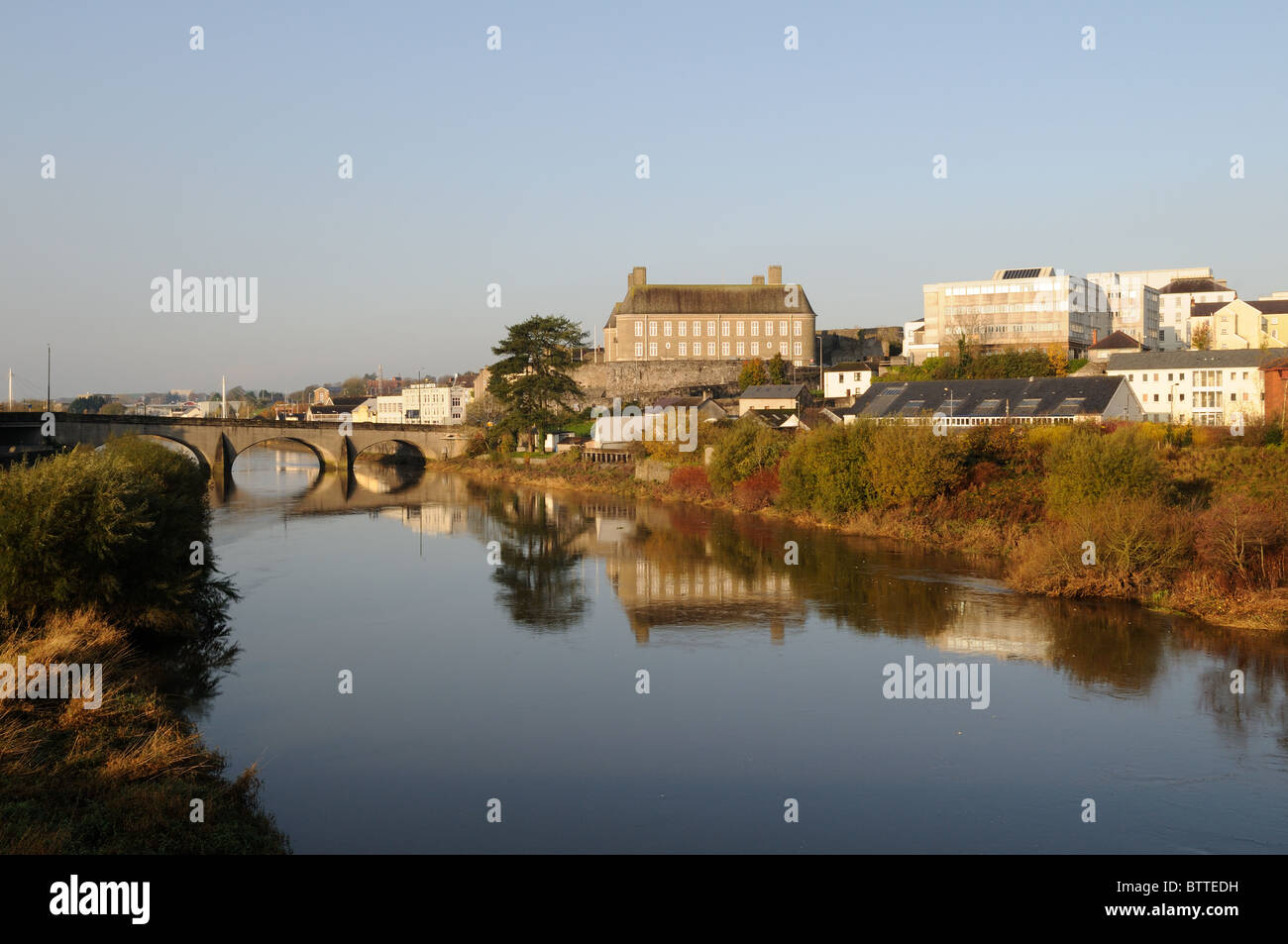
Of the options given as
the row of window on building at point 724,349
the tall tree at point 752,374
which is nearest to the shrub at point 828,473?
the tall tree at point 752,374

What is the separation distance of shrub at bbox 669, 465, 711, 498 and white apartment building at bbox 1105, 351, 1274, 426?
1705 cm

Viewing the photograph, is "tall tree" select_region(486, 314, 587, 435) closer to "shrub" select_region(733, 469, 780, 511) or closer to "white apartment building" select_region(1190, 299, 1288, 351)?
"shrub" select_region(733, 469, 780, 511)

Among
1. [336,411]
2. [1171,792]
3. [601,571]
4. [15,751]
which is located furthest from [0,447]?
[336,411]

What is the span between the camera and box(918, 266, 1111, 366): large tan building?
59312mm

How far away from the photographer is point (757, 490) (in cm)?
4034

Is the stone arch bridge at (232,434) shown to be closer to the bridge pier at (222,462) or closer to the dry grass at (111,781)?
the bridge pier at (222,462)

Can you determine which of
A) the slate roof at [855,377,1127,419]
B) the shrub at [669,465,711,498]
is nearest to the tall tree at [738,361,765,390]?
the shrub at [669,465,711,498]

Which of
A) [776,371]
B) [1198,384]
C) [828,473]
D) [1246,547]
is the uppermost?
[776,371]

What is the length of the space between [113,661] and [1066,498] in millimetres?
22783

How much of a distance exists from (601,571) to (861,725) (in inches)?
567

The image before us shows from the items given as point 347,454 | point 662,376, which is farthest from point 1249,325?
point 347,454

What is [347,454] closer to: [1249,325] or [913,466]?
[913,466]

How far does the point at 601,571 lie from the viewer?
2938cm
